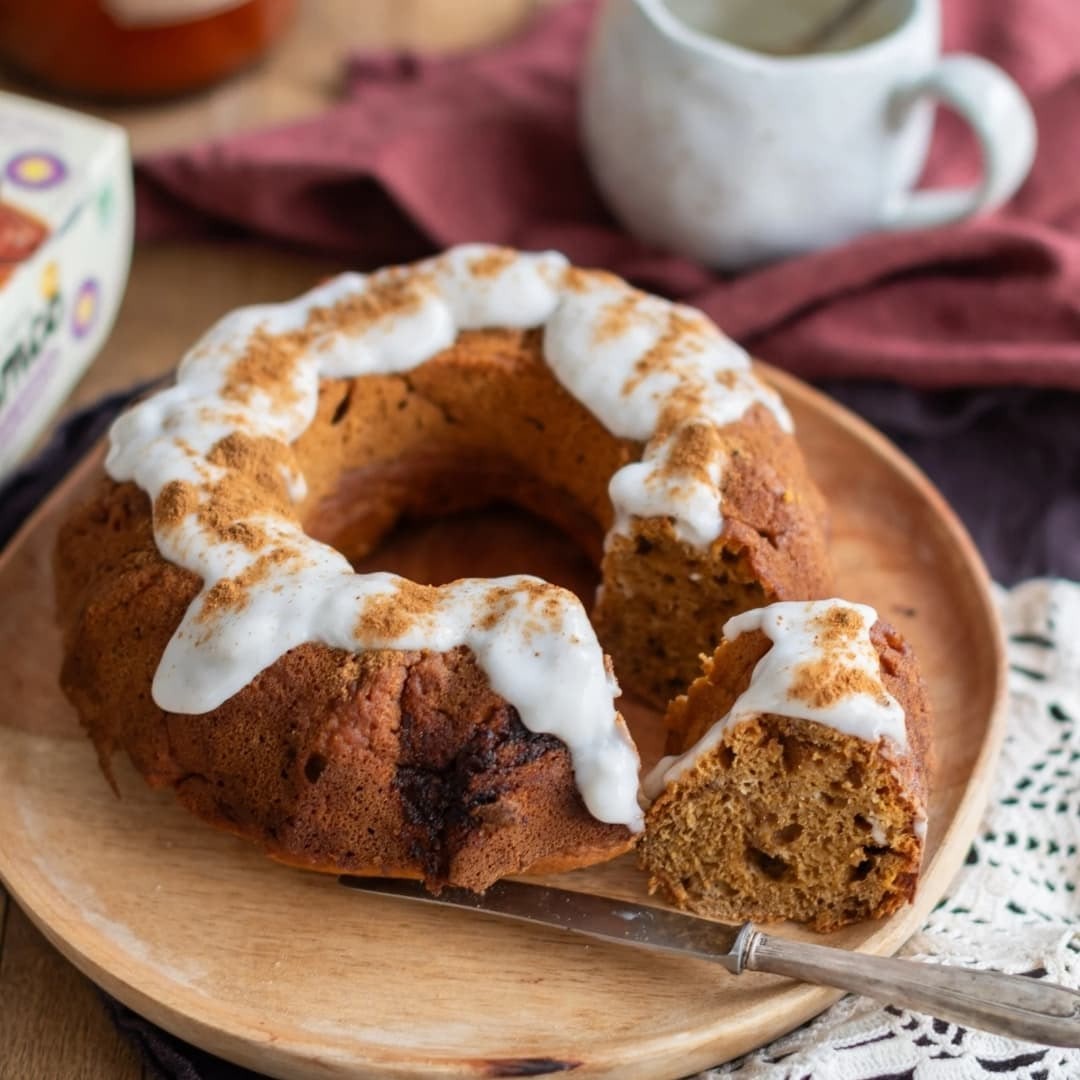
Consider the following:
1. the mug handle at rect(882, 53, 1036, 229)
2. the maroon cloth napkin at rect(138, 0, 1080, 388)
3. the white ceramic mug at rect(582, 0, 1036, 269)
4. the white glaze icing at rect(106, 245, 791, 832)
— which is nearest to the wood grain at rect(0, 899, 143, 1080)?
the white glaze icing at rect(106, 245, 791, 832)

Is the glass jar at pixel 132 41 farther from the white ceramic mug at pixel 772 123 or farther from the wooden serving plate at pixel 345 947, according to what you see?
the wooden serving plate at pixel 345 947

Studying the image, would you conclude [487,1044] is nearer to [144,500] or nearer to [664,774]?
[664,774]

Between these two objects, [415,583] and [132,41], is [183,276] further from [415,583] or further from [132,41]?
[415,583]

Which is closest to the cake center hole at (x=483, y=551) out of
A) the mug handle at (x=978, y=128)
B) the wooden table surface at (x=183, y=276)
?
the wooden table surface at (x=183, y=276)

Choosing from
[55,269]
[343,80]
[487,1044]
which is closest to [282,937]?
[487,1044]

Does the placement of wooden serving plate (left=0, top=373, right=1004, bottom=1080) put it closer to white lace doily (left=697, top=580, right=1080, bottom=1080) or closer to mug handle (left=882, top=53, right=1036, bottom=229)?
white lace doily (left=697, top=580, right=1080, bottom=1080)

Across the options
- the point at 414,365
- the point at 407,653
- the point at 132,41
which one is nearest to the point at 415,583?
the point at 407,653
